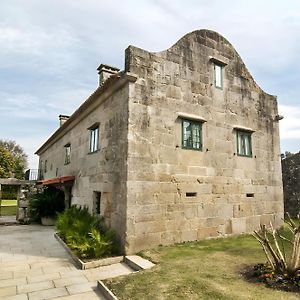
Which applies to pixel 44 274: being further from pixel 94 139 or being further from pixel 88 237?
pixel 94 139

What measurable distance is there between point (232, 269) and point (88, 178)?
260 inches

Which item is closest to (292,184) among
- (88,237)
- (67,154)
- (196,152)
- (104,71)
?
(196,152)

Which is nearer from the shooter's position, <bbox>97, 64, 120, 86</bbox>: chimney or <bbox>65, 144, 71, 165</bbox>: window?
<bbox>97, 64, 120, 86</bbox>: chimney

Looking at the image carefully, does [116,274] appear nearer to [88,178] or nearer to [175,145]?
[175,145]

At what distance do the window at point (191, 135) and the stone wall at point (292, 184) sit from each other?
30.8ft

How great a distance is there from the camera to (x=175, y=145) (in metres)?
8.64

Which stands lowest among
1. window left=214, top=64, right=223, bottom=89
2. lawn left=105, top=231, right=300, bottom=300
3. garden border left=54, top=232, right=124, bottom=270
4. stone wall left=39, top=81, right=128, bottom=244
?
garden border left=54, top=232, right=124, bottom=270

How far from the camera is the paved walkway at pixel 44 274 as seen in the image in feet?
16.9

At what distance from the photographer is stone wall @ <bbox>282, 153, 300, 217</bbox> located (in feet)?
50.3

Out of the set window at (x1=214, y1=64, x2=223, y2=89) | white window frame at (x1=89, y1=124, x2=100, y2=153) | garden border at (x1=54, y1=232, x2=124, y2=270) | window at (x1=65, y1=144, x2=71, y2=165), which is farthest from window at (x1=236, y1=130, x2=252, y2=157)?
window at (x1=65, y1=144, x2=71, y2=165)

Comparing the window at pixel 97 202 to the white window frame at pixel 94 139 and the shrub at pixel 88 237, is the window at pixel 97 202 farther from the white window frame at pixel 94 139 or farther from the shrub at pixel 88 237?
the white window frame at pixel 94 139

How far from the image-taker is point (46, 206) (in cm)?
1450

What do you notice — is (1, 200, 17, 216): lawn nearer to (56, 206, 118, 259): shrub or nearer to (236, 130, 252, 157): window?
(56, 206, 118, 259): shrub

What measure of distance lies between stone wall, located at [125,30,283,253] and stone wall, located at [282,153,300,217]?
440cm
